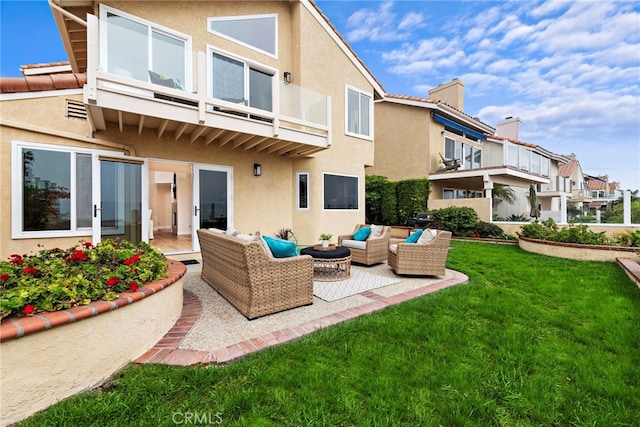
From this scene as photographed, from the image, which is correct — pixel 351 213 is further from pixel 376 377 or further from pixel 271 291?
pixel 376 377

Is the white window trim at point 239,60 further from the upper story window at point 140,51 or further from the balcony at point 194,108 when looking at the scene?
the upper story window at point 140,51

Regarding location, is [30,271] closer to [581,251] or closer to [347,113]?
[347,113]

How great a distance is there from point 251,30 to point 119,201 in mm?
6442

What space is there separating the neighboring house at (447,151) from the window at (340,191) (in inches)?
206

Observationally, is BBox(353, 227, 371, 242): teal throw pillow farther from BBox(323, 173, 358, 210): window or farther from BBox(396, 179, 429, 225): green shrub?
BBox(396, 179, 429, 225): green shrub

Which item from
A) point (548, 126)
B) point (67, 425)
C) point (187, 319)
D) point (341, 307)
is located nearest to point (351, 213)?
point (341, 307)

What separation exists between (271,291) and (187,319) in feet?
3.82

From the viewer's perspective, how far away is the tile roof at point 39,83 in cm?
534

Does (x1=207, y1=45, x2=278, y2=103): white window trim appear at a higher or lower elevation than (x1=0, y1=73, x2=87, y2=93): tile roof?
higher

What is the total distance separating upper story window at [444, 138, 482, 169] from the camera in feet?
52.0

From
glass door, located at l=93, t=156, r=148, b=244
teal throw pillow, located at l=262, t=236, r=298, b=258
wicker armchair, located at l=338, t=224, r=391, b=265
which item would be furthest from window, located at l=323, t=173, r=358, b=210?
teal throw pillow, located at l=262, t=236, r=298, b=258

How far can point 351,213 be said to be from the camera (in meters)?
10.8

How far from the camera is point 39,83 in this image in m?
5.61

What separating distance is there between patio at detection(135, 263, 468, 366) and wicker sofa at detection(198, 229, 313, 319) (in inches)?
5.5
